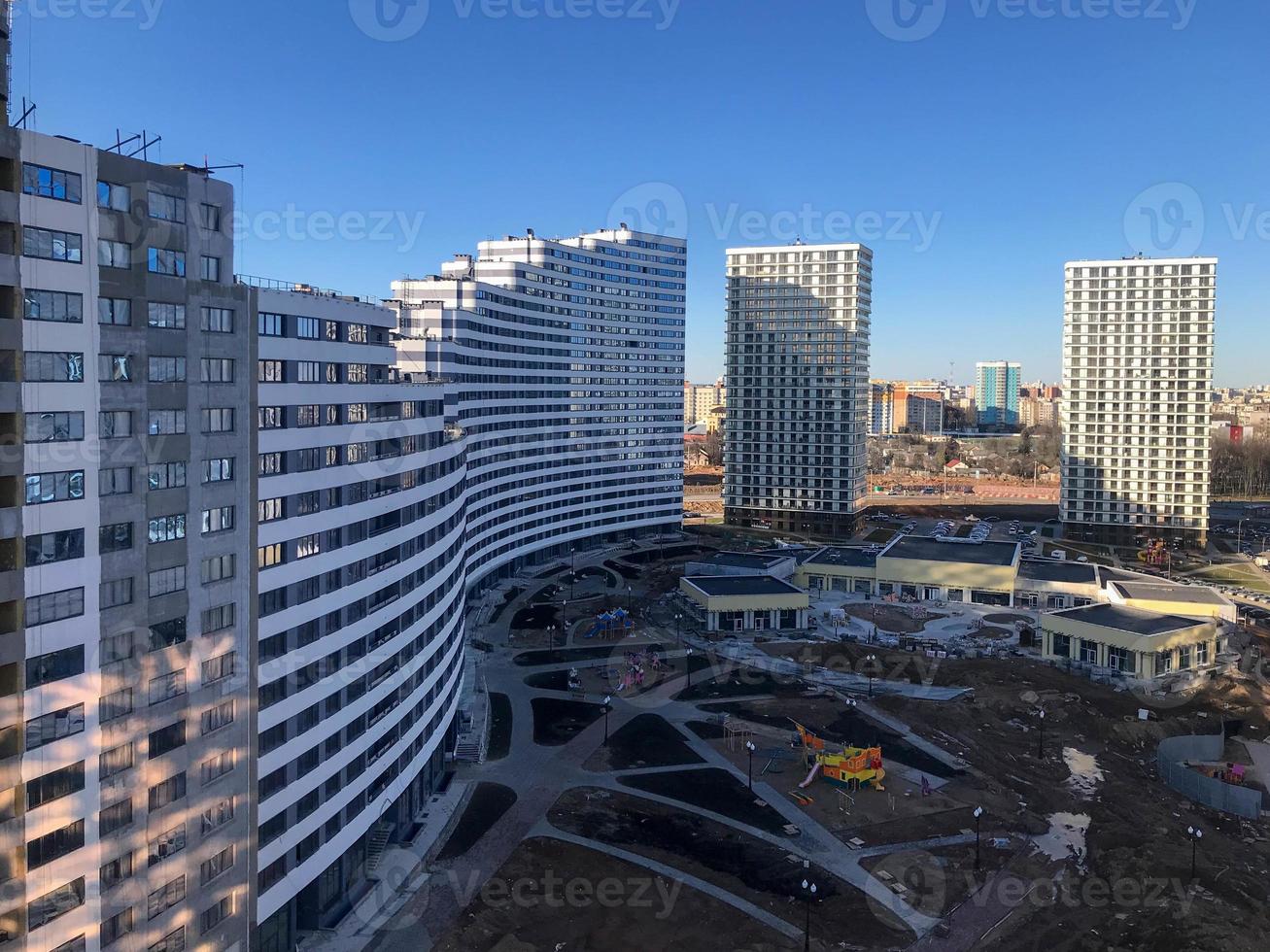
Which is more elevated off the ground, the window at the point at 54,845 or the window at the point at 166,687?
the window at the point at 166,687

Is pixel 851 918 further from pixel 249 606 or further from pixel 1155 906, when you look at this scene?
pixel 249 606

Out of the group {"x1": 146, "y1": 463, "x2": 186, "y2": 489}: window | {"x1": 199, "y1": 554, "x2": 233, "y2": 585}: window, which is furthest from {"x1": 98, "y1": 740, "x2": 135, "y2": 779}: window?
{"x1": 146, "y1": 463, "x2": 186, "y2": 489}: window

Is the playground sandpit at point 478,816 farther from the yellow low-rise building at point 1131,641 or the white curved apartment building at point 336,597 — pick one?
the yellow low-rise building at point 1131,641

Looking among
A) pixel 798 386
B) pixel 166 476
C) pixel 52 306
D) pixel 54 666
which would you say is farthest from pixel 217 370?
pixel 798 386

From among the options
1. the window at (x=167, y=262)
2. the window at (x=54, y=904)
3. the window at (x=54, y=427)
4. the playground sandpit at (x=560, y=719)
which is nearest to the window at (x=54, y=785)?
the window at (x=54, y=904)

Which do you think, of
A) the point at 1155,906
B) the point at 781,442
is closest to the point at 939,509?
the point at 781,442

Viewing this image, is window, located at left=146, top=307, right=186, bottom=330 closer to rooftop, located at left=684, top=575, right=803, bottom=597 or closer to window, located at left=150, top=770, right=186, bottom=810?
window, located at left=150, top=770, right=186, bottom=810

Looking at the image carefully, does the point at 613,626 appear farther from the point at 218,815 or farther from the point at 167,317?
the point at 167,317
